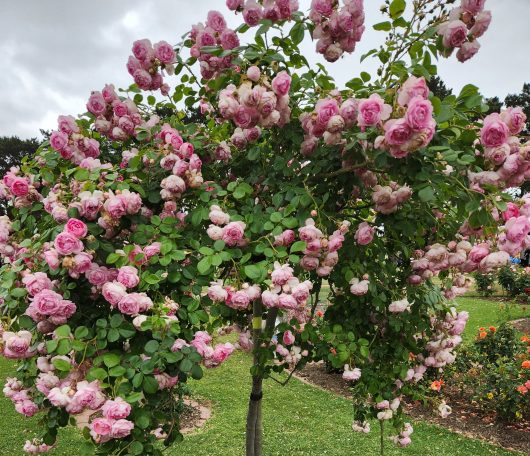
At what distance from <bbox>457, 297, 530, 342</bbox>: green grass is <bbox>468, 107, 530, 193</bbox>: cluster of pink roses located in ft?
25.9

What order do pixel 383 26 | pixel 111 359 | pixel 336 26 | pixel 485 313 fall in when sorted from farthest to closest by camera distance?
pixel 485 313, pixel 383 26, pixel 336 26, pixel 111 359

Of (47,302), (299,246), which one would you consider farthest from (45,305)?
(299,246)

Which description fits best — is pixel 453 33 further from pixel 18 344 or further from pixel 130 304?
pixel 18 344

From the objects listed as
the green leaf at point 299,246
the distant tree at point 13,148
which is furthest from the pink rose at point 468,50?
the distant tree at point 13,148

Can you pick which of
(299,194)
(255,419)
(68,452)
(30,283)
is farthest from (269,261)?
(68,452)

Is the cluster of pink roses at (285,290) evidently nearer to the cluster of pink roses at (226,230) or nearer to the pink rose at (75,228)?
the cluster of pink roses at (226,230)

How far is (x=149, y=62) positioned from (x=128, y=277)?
3.35ft

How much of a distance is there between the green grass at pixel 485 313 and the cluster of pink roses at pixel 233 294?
312 inches

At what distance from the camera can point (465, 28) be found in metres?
1.63

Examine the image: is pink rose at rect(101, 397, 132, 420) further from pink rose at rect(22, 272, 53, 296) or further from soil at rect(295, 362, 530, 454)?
soil at rect(295, 362, 530, 454)

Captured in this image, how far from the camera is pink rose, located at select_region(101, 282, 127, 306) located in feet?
4.98

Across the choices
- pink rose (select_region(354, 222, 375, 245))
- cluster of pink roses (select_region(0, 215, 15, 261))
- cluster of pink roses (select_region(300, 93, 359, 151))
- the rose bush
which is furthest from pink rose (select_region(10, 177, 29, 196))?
pink rose (select_region(354, 222, 375, 245))

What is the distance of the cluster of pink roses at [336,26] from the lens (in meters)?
1.76

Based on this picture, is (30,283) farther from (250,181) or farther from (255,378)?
(255,378)
